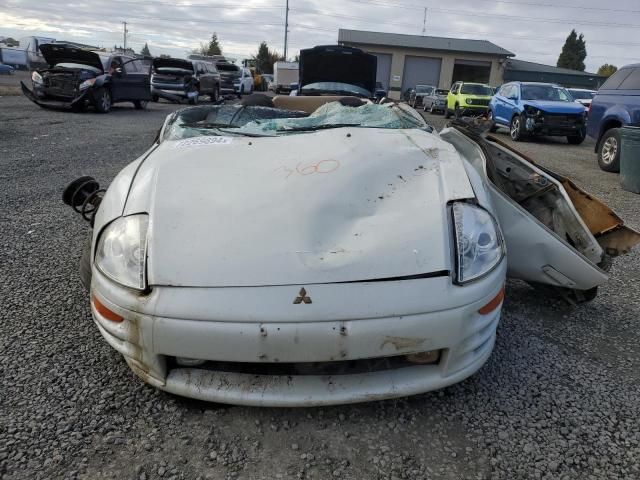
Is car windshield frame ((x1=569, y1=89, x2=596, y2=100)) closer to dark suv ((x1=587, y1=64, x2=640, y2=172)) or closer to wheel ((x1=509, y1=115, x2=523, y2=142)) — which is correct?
wheel ((x1=509, y1=115, x2=523, y2=142))

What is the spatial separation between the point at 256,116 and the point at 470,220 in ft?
7.10

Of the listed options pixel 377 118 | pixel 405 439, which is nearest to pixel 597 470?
pixel 405 439

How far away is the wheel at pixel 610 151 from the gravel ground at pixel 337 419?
6570 millimetres

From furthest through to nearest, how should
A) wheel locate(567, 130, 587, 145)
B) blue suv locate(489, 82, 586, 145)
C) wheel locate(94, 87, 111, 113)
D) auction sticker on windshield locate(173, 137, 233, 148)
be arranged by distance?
wheel locate(94, 87, 111, 113) < wheel locate(567, 130, 587, 145) < blue suv locate(489, 82, 586, 145) < auction sticker on windshield locate(173, 137, 233, 148)

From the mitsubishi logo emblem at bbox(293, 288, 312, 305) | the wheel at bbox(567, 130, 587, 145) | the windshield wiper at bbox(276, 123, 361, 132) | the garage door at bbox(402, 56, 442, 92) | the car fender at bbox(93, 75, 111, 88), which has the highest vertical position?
the garage door at bbox(402, 56, 442, 92)

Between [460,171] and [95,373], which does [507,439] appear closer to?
[460,171]

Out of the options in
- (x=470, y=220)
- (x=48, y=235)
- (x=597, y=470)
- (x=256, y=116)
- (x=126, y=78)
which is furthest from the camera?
(x=126, y=78)

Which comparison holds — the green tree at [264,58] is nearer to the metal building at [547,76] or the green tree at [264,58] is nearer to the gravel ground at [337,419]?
the metal building at [547,76]

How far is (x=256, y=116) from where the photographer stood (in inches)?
146

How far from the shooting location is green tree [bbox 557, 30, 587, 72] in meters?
64.3

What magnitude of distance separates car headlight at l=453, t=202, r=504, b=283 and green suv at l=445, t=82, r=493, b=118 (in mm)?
17859

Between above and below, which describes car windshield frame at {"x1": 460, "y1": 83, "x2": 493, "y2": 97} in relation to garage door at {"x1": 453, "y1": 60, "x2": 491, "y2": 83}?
below

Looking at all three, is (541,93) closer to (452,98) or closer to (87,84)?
(452,98)

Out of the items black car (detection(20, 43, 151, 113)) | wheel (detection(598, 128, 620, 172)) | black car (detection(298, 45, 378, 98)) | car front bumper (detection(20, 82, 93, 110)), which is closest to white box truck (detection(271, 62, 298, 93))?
black car (detection(20, 43, 151, 113))
